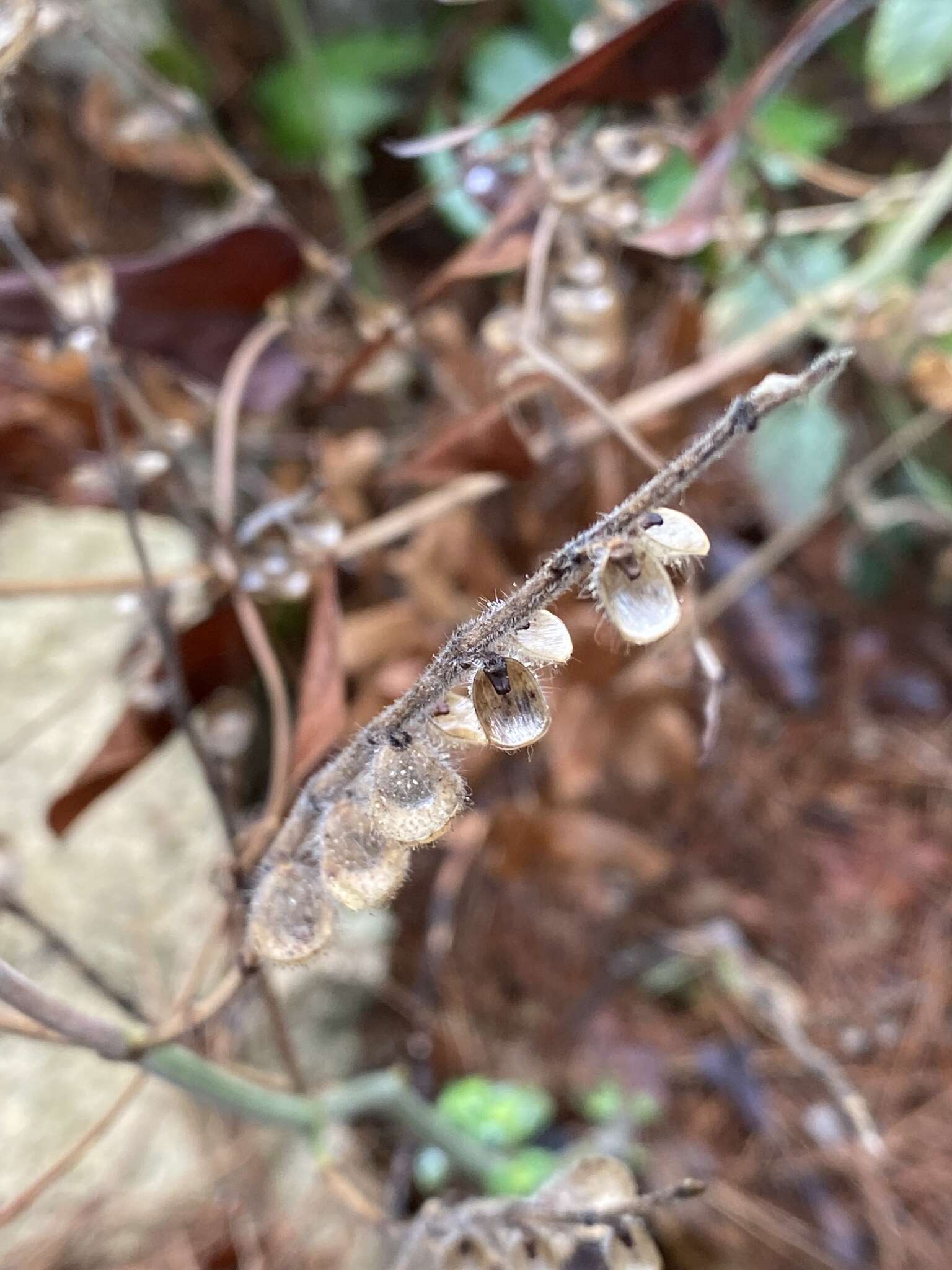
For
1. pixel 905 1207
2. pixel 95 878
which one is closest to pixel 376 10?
pixel 95 878

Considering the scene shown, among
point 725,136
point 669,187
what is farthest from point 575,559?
point 669,187

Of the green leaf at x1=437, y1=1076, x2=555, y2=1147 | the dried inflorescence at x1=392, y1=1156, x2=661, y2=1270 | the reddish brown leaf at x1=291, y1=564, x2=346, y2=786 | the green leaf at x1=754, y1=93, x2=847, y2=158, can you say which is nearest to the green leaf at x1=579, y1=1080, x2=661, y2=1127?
the green leaf at x1=437, y1=1076, x2=555, y2=1147

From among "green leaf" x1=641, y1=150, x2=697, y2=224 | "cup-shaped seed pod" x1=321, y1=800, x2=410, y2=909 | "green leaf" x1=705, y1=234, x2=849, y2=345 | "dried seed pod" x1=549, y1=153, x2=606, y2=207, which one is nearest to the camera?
"cup-shaped seed pod" x1=321, y1=800, x2=410, y2=909

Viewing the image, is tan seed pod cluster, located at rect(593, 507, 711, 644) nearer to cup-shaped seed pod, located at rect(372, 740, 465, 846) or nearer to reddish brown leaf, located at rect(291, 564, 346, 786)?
cup-shaped seed pod, located at rect(372, 740, 465, 846)

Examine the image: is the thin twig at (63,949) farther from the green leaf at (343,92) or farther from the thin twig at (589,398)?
the green leaf at (343,92)

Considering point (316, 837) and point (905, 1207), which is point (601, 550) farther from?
point (905, 1207)

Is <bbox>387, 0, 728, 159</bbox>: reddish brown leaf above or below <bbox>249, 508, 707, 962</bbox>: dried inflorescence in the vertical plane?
above

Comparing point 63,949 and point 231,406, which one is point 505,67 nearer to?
point 231,406
